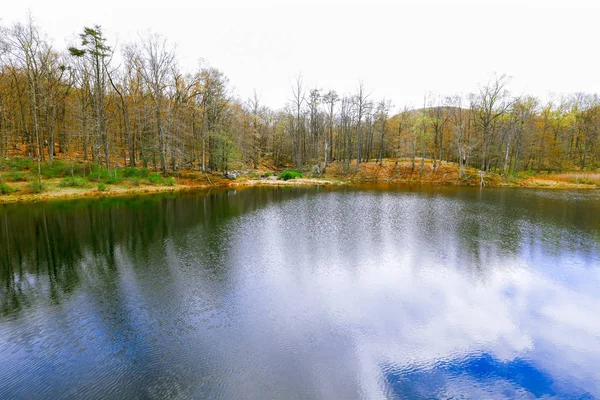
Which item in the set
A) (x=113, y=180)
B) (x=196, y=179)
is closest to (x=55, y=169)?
(x=113, y=180)

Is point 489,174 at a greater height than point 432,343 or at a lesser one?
greater

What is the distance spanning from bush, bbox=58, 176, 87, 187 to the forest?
3691 mm

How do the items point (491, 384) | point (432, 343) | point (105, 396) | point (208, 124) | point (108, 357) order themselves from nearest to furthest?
point (105, 396), point (491, 384), point (108, 357), point (432, 343), point (208, 124)

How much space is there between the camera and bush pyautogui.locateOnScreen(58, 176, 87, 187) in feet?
73.7

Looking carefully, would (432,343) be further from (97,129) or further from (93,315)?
(97,129)

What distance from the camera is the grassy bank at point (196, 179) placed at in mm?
21766

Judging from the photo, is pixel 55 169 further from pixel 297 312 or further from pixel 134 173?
pixel 297 312

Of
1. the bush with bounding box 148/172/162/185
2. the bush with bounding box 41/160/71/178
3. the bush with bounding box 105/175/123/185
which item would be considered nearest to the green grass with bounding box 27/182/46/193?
the bush with bounding box 41/160/71/178

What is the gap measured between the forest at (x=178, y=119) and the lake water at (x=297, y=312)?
713 inches

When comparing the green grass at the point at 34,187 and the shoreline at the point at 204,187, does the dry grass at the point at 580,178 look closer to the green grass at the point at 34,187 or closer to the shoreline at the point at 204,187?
the shoreline at the point at 204,187

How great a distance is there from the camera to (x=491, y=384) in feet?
15.3

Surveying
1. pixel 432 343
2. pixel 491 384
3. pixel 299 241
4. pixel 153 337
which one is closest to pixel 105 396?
pixel 153 337

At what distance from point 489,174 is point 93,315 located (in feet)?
142

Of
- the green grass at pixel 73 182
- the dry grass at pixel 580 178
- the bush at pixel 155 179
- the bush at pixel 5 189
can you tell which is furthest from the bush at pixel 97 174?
the dry grass at pixel 580 178
